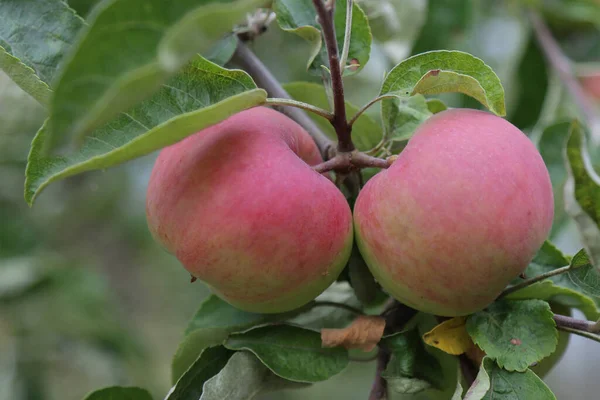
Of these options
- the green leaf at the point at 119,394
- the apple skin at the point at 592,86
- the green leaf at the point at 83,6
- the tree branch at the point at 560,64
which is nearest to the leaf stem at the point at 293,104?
the green leaf at the point at 119,394

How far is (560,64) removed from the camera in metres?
1.57

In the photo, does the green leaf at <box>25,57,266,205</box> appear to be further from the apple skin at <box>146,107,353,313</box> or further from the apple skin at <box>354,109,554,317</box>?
the apple skin at <box>354,109,554,317</box>

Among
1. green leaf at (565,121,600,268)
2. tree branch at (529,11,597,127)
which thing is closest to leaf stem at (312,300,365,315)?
green leaf at (565,121,600,268)

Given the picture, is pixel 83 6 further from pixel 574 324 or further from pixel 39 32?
pixel 574 324

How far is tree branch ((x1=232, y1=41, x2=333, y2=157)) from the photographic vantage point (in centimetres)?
89

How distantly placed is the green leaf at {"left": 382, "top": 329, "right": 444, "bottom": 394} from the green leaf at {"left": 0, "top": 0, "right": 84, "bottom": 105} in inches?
20.3

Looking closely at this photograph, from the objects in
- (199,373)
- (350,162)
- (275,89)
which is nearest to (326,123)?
(275,89)

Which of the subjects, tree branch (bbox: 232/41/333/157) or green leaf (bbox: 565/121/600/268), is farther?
tree branch (bbox: 232/41/333/157)

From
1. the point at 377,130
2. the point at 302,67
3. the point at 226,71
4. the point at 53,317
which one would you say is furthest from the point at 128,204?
the point at 226,71

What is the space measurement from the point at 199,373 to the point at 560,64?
1.21 meters

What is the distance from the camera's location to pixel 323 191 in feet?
2.34

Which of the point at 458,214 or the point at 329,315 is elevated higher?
the point at 458,214

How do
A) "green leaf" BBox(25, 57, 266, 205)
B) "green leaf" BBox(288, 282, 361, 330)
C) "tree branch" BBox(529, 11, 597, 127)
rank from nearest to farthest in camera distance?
1. "green leaf" BBox(25, 57, 266, 205)
2. "green leaf" BBox(288, 282, 361, 330)
3. "tree branch" BBox(529, 11, 597, 127)

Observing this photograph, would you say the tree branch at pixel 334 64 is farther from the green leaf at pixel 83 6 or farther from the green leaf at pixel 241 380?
the green leaf at pixel 83 6
